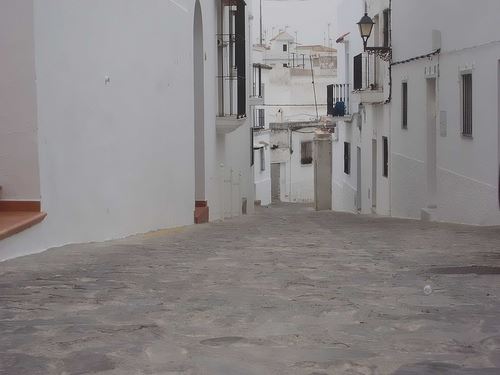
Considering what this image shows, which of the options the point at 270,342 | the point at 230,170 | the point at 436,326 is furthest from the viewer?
A: the point at 230,170

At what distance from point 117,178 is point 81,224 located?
56.6 inches

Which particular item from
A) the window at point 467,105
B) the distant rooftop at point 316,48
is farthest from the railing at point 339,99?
the distant rooftop at point 316,48

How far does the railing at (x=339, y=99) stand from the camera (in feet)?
96.1

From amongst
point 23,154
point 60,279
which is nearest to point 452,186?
point 23,154

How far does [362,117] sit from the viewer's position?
26625 mm

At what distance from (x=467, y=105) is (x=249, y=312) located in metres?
9.99

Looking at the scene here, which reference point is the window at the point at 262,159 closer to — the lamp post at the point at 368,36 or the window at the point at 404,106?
the lamp post at the point at 368,36

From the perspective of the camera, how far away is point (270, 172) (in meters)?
46.9

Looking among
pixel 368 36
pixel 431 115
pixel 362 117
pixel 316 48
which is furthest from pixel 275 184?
pixel 431 115

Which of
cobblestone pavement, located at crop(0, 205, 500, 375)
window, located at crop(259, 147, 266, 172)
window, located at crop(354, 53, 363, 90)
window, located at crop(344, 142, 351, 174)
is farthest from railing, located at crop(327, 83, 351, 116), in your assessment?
cobblestone pavement, located at crop(0, 205, 500, 375)

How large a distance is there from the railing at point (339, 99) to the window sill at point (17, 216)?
2134 centimetres

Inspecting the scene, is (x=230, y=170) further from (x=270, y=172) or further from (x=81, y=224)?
(x=270, y=172)

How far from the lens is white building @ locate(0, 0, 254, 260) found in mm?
8438

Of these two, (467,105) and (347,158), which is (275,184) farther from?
(467,105)
